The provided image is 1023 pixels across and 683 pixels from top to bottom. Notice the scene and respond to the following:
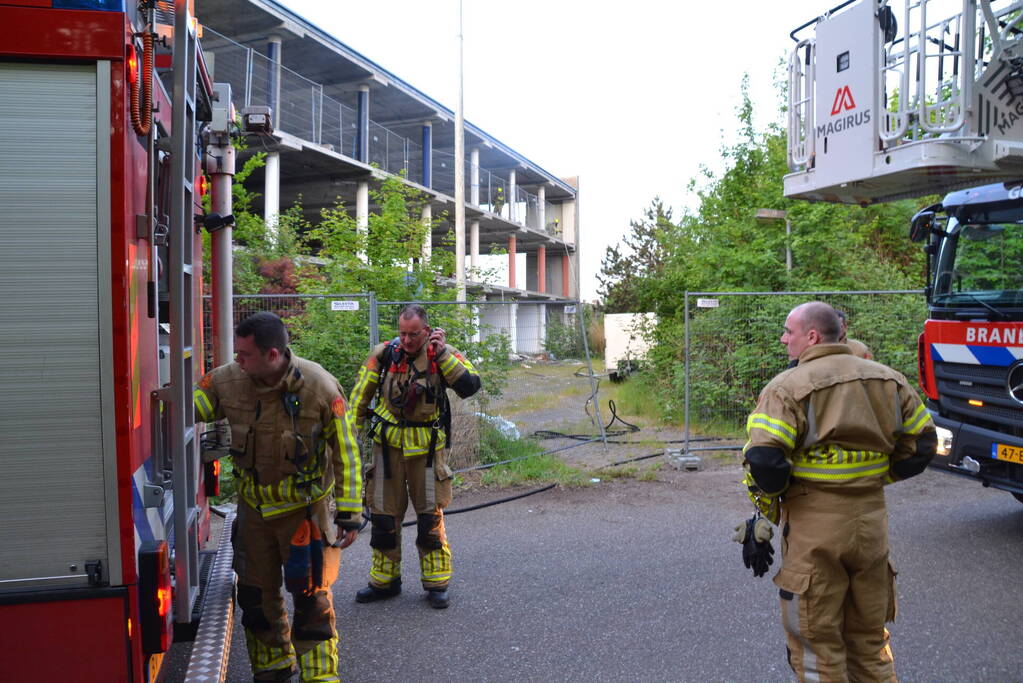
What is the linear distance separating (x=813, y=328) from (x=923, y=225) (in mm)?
4264

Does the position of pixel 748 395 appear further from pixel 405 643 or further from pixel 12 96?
pixel 12 96

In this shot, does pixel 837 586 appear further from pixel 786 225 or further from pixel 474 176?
pixel 474 176

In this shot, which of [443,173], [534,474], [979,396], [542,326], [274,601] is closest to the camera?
[274,601]

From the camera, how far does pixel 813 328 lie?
348 cm

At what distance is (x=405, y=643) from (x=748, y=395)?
7.15 m

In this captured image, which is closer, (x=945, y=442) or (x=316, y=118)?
(x=945, y=442)

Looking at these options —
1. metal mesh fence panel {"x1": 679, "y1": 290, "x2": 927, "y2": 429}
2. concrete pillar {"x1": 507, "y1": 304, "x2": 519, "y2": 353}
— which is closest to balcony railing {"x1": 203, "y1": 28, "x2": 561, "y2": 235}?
concrete pillar {"x1": 507, "y1": 304, "x2": 519, "y2": 353}

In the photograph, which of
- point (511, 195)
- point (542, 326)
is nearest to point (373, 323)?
point (542, 326)

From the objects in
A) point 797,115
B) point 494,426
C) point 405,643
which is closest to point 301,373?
point 405,643

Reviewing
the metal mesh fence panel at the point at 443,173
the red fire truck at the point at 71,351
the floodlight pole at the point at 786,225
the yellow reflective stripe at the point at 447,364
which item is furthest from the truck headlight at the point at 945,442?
the metal mesh fence panel at the point at 443,173

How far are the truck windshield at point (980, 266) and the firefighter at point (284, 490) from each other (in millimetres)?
5265

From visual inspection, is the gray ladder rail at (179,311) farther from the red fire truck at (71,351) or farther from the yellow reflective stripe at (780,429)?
the yellow reflective stripe at (780,429)

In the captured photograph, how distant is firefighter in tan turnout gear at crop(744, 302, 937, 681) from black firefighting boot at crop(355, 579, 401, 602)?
2674 millimetres

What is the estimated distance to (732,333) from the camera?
1075 centimetres
